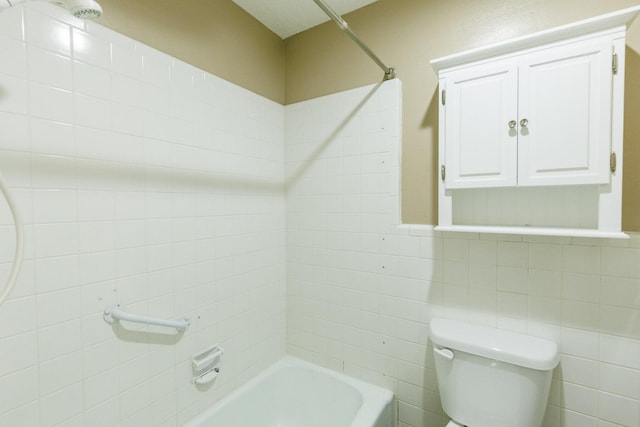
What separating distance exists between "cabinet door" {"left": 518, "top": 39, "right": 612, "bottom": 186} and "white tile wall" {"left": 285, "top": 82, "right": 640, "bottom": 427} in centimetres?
33

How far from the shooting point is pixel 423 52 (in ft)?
5.01

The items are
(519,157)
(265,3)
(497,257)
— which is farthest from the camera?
(265,3)

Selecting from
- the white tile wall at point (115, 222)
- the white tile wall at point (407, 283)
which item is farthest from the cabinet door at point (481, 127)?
the white tile wall at point (115, 222)

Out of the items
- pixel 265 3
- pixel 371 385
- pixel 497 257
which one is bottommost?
pixel 371 385

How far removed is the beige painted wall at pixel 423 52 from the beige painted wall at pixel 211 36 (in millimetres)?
194

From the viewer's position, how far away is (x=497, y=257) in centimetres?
138

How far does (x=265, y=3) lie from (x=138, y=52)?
Result: 31.8 inches

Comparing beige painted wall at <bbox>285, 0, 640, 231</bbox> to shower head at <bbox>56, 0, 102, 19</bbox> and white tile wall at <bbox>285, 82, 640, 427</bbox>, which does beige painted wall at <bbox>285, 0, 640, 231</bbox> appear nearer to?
white tile wall at <bbox>285, 82, 640, 427</bbox>

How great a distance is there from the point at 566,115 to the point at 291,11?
4.88ft

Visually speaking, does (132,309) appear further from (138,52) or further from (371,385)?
(371,385)

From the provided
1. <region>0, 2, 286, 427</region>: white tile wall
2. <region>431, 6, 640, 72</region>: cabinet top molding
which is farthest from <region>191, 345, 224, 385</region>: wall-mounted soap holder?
<region>431, 6, 640, 72</region>: cabinet top molding

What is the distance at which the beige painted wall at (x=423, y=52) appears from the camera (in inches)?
44.5

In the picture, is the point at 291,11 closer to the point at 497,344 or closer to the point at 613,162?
the point at 613,162

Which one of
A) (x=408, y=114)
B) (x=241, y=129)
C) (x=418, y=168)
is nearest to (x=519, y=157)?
(x=418, y=168)
